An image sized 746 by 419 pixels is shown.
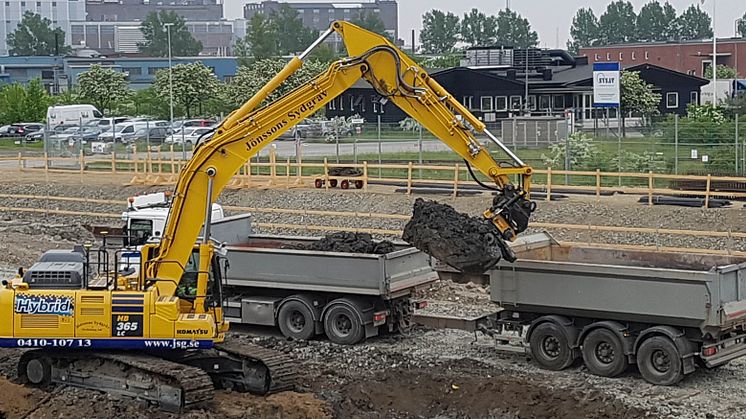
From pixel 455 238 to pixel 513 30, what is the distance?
16156 centimetres

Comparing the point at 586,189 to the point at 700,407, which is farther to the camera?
the point at 586,189

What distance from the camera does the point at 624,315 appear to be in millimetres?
16359

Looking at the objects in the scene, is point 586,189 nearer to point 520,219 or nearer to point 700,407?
point 520,219

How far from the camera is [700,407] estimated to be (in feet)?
49.8

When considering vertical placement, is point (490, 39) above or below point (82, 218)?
above

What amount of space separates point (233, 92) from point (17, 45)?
9979 cm

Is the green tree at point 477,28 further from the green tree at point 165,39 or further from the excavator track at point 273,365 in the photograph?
the excavator track at point 273,365

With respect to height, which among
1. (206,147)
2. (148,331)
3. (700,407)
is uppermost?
(206,147)

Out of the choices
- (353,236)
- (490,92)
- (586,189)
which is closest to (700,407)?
(353,236)

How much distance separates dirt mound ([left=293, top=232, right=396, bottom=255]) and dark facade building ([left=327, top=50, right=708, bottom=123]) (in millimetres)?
45183

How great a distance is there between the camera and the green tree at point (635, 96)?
2532 inches

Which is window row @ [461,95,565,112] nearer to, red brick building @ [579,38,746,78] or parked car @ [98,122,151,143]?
parked car @ [98,122,151,143]

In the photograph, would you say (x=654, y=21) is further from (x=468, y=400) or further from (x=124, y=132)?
(x=468, y=400)

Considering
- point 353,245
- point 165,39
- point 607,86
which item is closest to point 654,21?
point 165,39
